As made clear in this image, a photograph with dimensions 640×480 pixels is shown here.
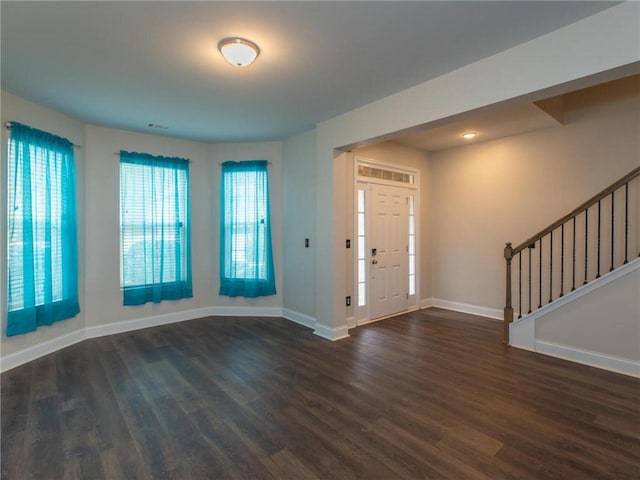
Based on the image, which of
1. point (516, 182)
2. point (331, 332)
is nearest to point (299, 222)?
point (331, 332)

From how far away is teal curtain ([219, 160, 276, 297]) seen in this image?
500 cm

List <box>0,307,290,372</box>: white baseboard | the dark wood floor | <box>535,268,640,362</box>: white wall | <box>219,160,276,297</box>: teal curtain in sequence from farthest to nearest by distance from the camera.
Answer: <box>219,160,276,297</box>: teal curtain
<box>0,307,290,372</box>: white baseboard
<box>535,268,640,362</box>: white wall
the dark wood floor

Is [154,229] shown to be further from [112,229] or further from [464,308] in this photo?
[464,308]

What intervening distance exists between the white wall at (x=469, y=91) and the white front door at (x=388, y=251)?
84cm

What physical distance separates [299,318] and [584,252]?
384 centimetres

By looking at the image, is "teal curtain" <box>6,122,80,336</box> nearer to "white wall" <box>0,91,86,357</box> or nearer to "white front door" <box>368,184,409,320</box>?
"white wall" <box>0,91,86,357</box>

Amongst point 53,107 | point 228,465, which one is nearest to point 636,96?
point 228,465

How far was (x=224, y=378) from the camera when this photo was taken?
9.94ft

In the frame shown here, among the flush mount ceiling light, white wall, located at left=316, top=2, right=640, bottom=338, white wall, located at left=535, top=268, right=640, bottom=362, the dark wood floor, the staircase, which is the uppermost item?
the flush mount ceiling light

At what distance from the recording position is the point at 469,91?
2721 mm

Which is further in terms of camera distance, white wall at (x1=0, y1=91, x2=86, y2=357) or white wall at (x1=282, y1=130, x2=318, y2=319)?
white wall at (x1=282, y1=130, x2=318, y2=319)

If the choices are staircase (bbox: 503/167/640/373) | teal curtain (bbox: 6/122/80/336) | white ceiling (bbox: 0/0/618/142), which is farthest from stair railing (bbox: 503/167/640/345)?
teal curtain (bbox: 6/122/80/336)

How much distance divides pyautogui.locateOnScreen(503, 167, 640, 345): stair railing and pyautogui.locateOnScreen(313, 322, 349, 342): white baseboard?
6.30 feet

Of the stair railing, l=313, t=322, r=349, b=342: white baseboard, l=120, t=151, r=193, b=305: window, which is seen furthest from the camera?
l=120, t=151, r=193, b=305: window
